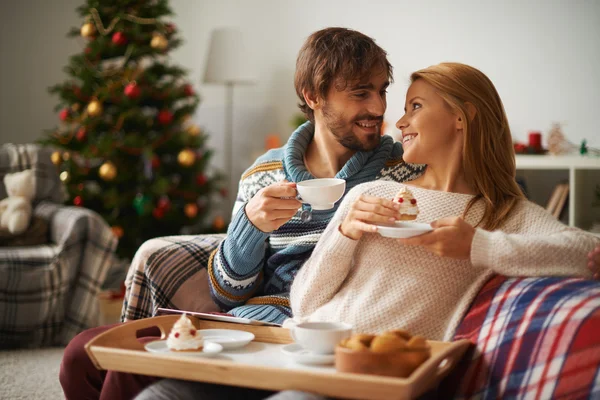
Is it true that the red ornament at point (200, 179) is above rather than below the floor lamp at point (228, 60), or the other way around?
below

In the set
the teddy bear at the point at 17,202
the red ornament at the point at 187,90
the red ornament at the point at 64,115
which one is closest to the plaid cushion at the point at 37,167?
the teddy bear at the point at 17,202

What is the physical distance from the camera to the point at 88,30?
4.42 meters

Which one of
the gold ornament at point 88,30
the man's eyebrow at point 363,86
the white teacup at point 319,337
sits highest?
the gold ornament at point 88,30

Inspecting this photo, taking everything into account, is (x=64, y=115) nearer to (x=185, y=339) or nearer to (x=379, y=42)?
(x=379, y=42)

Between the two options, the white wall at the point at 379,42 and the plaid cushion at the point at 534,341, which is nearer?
the plaid cushion at the point at 534,341

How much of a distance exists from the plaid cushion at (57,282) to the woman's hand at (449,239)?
2.23 metres

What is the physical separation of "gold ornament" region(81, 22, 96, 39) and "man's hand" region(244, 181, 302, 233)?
9.72 feet

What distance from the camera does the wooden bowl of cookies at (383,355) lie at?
3.90 ft

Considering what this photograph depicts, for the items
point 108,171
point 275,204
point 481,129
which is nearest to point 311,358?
point 275,204

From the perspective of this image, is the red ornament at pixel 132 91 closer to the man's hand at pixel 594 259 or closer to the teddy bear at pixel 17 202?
the teddy bear at pixel 17 202

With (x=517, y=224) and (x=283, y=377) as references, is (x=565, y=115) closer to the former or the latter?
(x=517, y=224)

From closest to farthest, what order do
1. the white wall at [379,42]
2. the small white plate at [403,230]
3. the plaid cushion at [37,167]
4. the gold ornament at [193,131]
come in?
the small white plate at [403,230] → the plaid cushion at [37,167] → the white wall at [379,42] → the gold ornament at [193,131]

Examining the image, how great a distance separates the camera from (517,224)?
161cm

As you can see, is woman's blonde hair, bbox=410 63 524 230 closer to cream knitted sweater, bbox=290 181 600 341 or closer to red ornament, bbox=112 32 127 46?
cream knitted sweater, bbox=290 181 600 341
